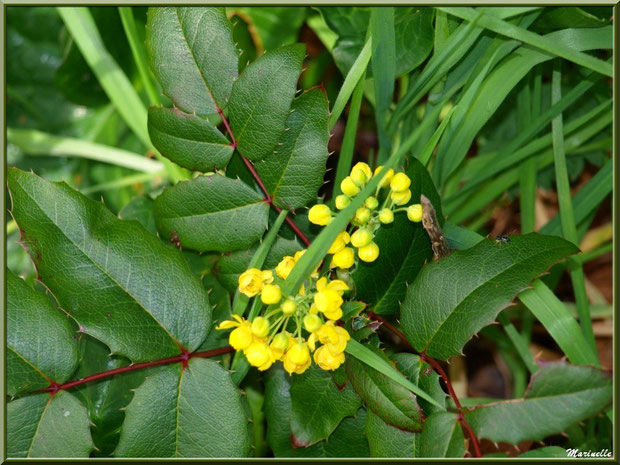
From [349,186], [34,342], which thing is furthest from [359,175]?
[34,342]

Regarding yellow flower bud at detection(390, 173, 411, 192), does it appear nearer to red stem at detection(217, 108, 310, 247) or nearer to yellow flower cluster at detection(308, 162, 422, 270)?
yellow flower cluster at detection(308, 162, 422, 270)

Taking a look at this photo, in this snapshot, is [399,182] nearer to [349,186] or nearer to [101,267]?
[349,186]

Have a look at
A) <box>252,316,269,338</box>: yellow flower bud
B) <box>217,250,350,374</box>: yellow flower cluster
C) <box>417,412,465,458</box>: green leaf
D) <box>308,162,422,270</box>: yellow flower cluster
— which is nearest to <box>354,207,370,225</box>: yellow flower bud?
<box>308,162,422,270</box>: yellow flower cluster

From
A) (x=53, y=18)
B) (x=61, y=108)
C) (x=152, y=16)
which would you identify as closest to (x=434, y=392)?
(x=152, y=16)

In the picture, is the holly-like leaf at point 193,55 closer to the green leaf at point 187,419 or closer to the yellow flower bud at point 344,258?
the yellow flower bud at point 344,258

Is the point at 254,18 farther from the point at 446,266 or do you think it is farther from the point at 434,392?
the point at 434,392

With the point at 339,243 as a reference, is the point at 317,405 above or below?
below
